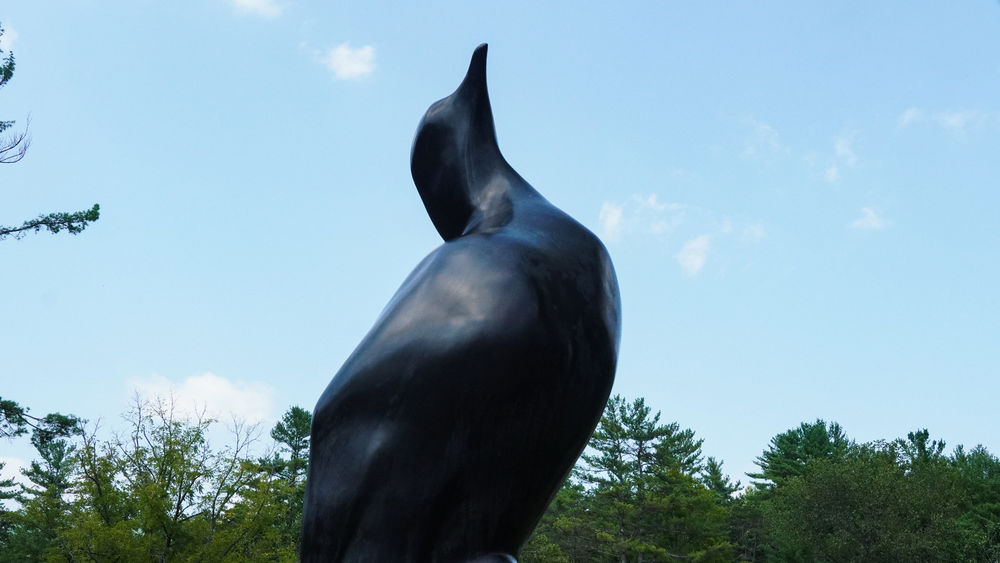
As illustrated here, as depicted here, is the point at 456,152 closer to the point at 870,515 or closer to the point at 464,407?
the point at 464,407

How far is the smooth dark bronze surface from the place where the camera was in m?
2.69

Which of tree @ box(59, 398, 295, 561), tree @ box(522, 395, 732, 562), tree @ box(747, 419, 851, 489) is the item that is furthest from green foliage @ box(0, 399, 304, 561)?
tree @ box(747, 419, 851, 489)

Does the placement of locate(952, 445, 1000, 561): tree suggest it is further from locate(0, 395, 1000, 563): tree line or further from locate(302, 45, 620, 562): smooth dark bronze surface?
locate(302, 45, 620, 562): smooth dark bronze surface

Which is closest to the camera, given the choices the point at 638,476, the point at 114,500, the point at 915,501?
the point at 114,500

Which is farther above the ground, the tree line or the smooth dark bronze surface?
the tree line

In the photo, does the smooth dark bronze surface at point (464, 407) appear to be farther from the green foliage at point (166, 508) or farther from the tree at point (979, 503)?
the tree at point (979, 503)

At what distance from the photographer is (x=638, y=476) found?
3628 cm

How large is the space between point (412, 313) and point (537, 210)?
0.79 meters

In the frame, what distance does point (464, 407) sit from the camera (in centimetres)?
274

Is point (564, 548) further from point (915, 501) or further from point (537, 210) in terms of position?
point (537, 210)

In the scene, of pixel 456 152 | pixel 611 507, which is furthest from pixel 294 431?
pixel 456 152

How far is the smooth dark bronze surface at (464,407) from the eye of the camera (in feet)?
8.84

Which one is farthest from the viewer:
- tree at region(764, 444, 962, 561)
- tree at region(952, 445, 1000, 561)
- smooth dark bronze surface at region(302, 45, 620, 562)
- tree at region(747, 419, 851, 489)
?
tree at region(747, 419, 851, 489)

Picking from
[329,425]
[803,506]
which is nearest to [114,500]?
[329,425]
